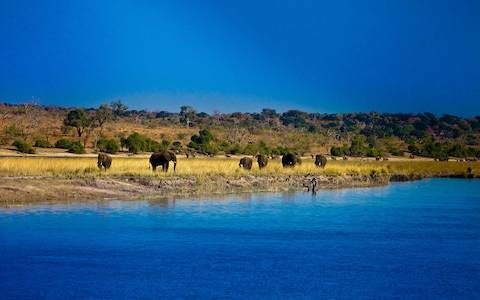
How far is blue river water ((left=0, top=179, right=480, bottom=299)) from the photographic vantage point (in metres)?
14.5

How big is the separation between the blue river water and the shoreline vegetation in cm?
142

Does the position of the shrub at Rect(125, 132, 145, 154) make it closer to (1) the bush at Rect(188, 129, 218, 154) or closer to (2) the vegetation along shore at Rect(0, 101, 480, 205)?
(2) the vegetation along shore at Rect(0, 101, 480, 205)

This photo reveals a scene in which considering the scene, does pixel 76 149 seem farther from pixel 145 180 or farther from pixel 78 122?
pixel 145 180

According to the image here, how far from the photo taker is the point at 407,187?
43.0 m

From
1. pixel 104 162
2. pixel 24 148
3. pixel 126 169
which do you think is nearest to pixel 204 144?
pixel 24 148

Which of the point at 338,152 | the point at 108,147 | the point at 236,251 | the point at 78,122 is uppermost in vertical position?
the point at 78,122

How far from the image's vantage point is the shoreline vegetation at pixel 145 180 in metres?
27.6

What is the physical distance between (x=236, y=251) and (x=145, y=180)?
1375cm

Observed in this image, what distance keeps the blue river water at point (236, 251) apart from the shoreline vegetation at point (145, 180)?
4.66 ft

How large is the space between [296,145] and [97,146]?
29.4 m

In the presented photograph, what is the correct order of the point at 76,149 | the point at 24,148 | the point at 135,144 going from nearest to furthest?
the point at 24,148, the point at 76,149, the point at 135,144

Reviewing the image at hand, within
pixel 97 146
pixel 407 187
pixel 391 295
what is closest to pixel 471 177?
pixel 407 187

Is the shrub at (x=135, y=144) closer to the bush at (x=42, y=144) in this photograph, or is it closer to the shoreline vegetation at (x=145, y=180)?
the bush at (x=42, y=144)

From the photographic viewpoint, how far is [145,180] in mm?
31688
